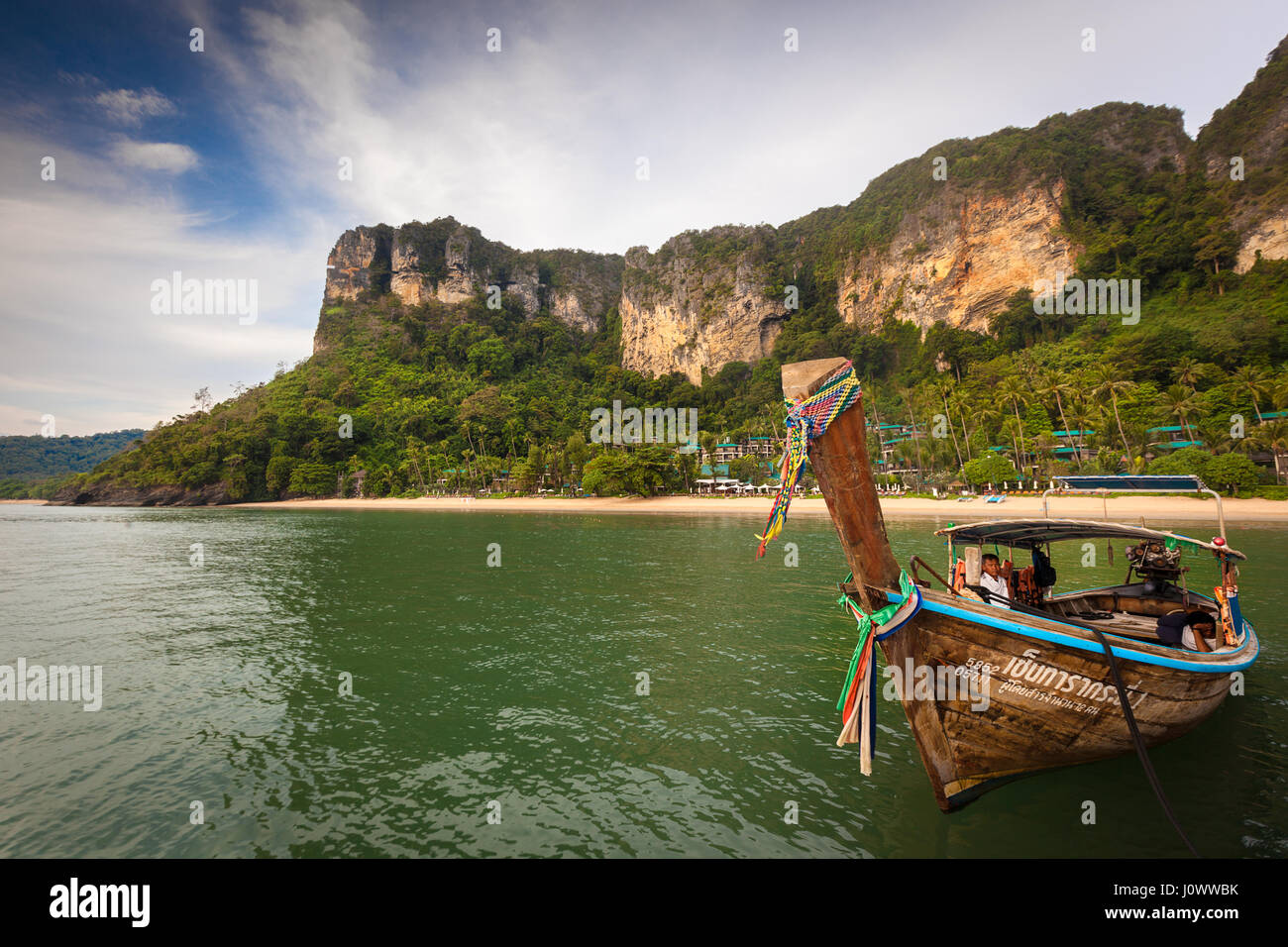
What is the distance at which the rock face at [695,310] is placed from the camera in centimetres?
13700

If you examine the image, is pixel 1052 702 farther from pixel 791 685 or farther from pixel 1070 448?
pixel 1070 448

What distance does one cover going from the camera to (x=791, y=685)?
407 inches

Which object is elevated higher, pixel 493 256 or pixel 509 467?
pixel 493 256

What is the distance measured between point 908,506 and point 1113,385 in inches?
1041

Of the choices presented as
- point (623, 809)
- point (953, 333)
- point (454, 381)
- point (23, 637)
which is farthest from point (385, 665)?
point (454, 381)

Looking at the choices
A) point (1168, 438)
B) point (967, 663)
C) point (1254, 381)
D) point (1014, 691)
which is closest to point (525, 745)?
point (967, 663)

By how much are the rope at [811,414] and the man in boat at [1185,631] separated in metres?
6.59

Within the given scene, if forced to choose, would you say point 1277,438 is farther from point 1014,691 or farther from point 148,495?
point 148,495

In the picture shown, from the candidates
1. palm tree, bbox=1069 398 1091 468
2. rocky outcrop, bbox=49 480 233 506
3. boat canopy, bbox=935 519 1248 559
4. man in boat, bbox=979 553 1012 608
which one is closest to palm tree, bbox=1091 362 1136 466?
palm tree, bbox=1069 398 1091 468

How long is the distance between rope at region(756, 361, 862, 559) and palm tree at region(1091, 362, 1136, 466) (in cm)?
6095

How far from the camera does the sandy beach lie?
35.9 metres
